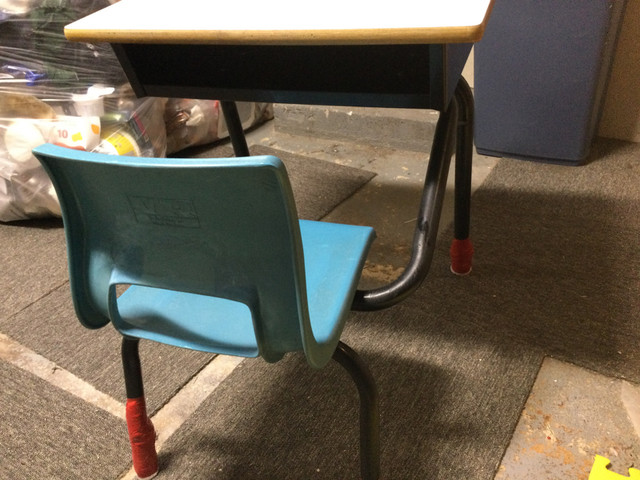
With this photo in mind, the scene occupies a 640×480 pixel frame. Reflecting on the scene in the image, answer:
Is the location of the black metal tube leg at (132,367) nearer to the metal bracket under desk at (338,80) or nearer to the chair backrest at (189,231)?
the chair backrest at (189,231)

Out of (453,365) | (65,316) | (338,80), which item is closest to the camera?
(338,80)

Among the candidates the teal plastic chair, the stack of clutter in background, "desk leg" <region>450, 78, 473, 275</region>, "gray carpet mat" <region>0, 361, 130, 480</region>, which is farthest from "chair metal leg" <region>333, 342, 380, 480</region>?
the stack of clutter in background

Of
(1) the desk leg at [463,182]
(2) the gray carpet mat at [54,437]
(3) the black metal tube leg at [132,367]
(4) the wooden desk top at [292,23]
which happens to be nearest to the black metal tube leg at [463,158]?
(1) the desk leg at [463,182]

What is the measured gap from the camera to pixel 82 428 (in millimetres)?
1139

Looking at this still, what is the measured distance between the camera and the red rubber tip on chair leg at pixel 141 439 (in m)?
0.97

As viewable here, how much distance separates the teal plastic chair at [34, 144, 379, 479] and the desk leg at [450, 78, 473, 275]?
51 centimetres

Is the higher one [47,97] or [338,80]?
[338,80]

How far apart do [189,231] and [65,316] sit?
40.3 inches

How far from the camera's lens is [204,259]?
632 mm

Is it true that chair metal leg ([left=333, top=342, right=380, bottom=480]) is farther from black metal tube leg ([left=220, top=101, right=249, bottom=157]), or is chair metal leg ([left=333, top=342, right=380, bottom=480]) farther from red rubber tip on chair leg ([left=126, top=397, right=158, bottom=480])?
black metal tube leg ([left=220, top=101, right=249, bottom=157])

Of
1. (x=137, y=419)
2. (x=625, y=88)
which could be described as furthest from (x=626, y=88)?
(x=137, y=419)

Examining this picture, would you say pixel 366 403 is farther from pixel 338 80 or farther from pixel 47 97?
pixel 47 97

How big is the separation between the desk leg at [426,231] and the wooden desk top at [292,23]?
0.27 metres

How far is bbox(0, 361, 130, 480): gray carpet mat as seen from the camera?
1061mm
